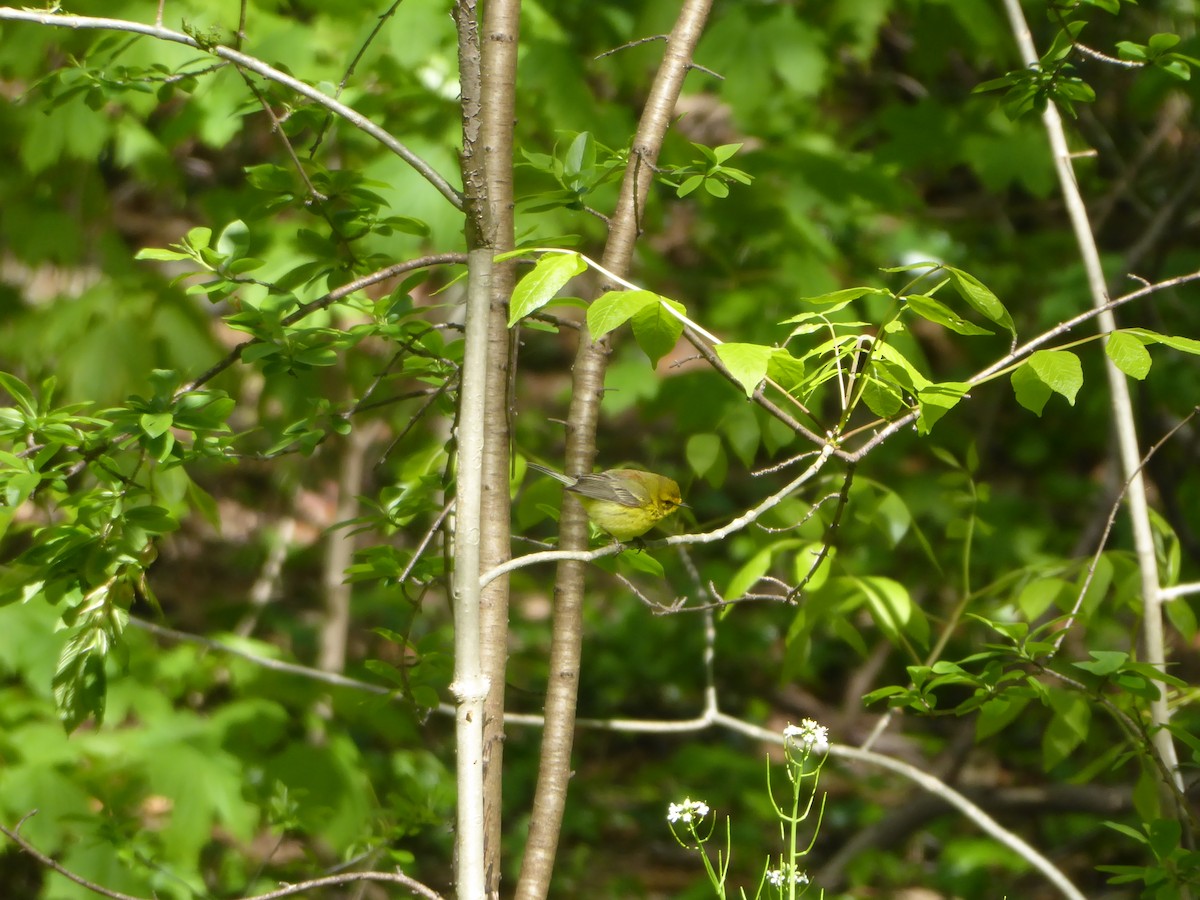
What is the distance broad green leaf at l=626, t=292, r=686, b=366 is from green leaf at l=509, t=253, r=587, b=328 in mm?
81

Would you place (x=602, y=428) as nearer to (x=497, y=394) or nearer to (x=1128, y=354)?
(x=497, y=394)

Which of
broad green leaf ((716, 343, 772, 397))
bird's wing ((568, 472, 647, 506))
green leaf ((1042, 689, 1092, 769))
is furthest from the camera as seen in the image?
green leaf ((1042, 689, 1092, 769))

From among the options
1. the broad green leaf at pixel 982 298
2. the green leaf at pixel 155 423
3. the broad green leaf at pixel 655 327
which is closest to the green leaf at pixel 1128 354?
the broad green leaf at pixel 982 298

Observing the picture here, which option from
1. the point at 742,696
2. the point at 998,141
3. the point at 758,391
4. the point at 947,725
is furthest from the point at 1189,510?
the point at 758,391

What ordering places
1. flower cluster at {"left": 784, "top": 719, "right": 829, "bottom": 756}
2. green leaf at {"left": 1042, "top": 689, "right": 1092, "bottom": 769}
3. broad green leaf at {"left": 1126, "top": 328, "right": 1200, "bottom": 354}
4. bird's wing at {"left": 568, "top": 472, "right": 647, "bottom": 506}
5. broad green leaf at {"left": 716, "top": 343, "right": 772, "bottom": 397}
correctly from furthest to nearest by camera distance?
green leaf at {"left": 1042, "top": 689, "right": 1092, "bottom": 769}, bird's wing at {"left": 568, "top": 472, "right": 647, "bottom": 506}, flower cluster at {"left": 784, "top": 719, "right": 829, "bottom": 756}, broad green leaf at {"left": 1126, "top": 328, "right": 1200, "bottom": 354}, broad green leaf at {"left": 716, "top": 343, "right": 772, "bottom": 397}

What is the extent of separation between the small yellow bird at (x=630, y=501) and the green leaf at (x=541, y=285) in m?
0.69

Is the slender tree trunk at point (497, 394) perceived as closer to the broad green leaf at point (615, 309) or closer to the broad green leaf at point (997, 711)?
the broad green leaf at point (615, 309)

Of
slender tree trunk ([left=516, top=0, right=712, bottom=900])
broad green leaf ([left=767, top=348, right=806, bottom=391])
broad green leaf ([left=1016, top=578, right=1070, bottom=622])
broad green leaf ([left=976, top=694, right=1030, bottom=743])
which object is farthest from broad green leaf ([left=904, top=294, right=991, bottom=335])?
broad green leaf ([left=1016, top=578, right=1070, bottom=622])

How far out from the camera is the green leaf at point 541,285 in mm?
1083

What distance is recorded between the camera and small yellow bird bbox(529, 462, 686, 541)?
73.9 inches

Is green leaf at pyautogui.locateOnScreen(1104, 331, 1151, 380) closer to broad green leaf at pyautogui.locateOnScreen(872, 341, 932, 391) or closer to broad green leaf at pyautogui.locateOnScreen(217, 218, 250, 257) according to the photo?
broad green leaf at pyautogui.locateOnScreen(872, 341, 932, 391)

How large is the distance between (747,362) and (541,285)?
21 centimetres

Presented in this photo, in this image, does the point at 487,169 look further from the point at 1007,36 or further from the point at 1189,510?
the point at 1189,510

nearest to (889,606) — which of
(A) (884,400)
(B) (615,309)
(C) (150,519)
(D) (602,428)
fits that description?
(A) (884,400)
